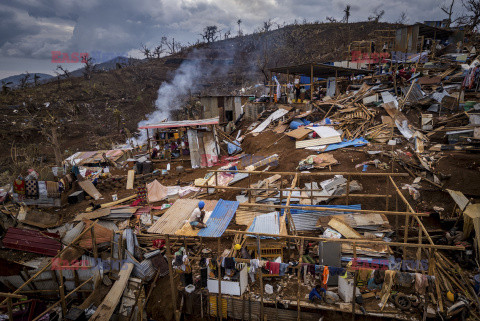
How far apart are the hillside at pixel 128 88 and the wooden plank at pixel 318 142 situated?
13453mm

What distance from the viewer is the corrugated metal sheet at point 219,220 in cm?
560

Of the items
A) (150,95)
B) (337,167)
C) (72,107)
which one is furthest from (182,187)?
(150,95)

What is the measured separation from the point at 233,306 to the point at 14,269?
715cm

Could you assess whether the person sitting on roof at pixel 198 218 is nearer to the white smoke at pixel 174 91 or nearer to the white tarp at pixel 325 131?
the white tarp at pixel 325 131

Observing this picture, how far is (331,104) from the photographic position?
17.2m

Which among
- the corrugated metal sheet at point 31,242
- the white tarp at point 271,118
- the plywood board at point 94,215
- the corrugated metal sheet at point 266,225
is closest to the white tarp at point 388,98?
the white tarp at point 271,118

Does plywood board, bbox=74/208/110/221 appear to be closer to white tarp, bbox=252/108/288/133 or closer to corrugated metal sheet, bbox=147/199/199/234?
corrugated metal sheet, bbox=147/199/199/234

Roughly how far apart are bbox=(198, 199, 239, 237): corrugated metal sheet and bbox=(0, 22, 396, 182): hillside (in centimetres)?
1344

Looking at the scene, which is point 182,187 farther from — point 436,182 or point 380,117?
point 380,117

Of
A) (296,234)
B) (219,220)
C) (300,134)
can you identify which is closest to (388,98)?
(300,134)

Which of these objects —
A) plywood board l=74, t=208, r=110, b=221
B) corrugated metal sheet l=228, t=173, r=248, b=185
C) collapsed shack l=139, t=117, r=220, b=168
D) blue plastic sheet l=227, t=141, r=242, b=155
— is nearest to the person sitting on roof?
corrugated metal sheet l=228, t=173, r=248, b=185

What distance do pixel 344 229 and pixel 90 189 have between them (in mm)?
12377

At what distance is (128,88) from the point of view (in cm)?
3884

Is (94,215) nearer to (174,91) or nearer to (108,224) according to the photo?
(108,224)
